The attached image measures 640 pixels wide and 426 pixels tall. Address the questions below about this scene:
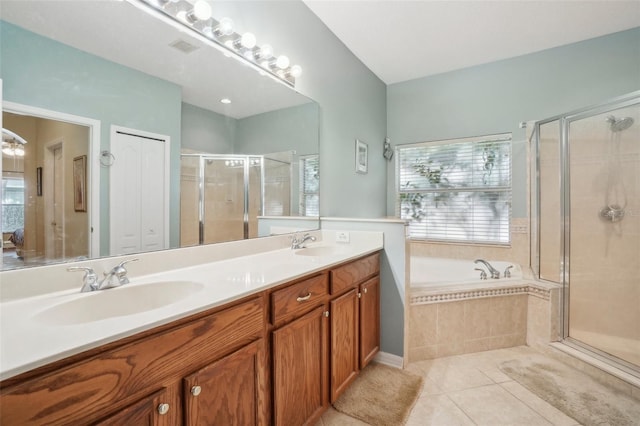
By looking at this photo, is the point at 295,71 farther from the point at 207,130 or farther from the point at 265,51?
the point at 207,130

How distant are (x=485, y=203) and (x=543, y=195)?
1.71 ft

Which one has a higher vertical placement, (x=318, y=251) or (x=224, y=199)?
(x=224, y=199)

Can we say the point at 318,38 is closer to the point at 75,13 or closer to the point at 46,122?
the point at 75,13

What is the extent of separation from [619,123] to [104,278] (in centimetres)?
317

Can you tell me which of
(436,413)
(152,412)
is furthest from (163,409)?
(436,413)

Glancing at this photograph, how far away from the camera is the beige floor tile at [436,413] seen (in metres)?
1.48

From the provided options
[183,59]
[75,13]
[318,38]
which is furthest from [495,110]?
[75,13]

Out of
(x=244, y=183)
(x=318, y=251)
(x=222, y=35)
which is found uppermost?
(x=222, y=35)

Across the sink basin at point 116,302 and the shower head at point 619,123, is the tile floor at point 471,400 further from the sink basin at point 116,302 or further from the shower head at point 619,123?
the shower head at point 619,123

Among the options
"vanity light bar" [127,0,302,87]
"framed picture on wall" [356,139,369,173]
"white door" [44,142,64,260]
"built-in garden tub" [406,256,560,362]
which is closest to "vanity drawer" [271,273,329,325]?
"white door" [44,142,64,260]

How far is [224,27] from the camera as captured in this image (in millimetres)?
1480

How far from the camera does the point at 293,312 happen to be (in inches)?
Result: 48.0

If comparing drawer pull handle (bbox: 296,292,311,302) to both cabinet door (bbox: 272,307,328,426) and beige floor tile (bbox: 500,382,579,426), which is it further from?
beige floor tile (bbox: 500,382,579,426)

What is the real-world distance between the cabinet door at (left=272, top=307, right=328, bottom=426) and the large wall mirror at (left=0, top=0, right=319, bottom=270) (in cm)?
62
